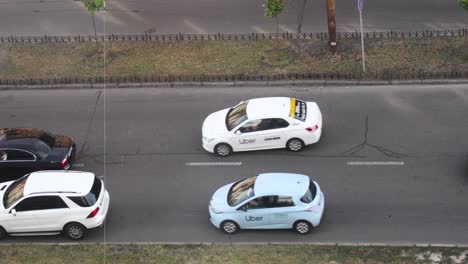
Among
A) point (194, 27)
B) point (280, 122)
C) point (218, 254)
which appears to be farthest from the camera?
point (194, 27)

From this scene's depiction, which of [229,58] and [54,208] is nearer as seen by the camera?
[54,208]

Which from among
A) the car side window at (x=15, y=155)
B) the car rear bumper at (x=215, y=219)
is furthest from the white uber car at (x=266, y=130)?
the car side window at (x=15, y=155)

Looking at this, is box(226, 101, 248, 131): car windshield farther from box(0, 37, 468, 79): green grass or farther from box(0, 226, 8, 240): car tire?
box(0, 226, 8, 240): car tire

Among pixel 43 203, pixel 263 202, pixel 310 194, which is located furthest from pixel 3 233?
pixel 310 194

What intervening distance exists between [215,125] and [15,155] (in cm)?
588

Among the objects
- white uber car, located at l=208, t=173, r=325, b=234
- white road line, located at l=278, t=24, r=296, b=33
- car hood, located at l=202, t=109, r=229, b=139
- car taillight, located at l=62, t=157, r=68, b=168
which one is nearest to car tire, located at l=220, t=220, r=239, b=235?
white uber car, located at l=208, t=173, r=325, b=234

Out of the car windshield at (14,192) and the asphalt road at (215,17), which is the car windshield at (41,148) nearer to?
the car windshield at (14,192)

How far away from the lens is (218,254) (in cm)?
1792

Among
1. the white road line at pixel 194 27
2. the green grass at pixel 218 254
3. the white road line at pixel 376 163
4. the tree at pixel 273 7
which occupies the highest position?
the tree at pixel 273 7

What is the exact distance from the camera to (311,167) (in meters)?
21.4

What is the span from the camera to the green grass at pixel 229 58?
2666cm

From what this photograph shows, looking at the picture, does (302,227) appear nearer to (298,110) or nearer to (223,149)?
(223,149)

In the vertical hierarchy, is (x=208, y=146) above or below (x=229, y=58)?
below

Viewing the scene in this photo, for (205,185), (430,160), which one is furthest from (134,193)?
(430,160)
